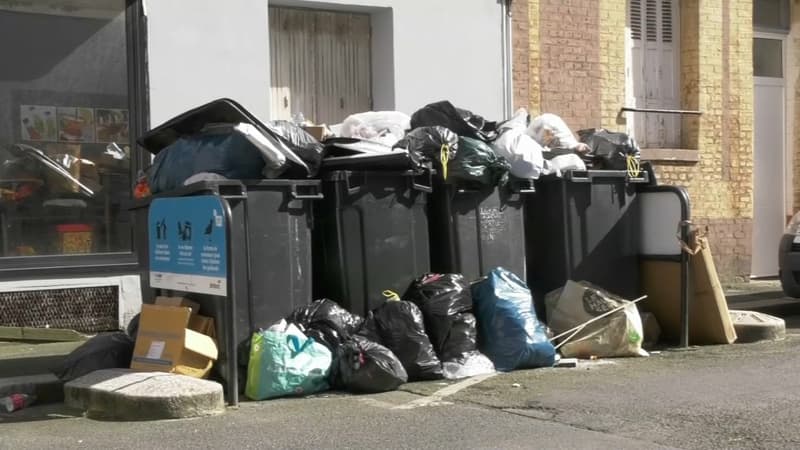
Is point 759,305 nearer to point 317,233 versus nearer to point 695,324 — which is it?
point 695,324

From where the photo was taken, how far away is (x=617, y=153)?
8.41 m

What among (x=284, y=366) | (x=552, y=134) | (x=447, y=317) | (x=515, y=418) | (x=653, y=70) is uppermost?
(x=653, y=70)

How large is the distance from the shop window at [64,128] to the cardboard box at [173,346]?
2757 mm

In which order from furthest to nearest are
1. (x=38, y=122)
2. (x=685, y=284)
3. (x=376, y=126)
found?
(x=38, y=122), (x=376, y=126), (x=685, y=284)

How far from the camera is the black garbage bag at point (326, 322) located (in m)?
6.60

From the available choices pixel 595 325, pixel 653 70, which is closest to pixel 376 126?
pixel 595 325

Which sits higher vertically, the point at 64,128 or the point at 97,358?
the point at 64,128

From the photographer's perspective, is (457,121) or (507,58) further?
(507,58)

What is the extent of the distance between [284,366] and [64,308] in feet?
10.3

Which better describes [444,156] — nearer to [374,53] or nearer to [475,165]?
[475,165]

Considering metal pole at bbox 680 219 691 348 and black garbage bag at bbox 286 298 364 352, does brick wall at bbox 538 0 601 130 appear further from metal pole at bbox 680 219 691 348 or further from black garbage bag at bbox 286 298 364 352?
black garbage bag at bbox 286 298 364 352

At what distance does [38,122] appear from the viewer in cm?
881

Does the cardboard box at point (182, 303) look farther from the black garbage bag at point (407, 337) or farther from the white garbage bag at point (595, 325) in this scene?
the white garbage bag at point (595, 325)

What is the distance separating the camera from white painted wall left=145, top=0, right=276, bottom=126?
9.12m
